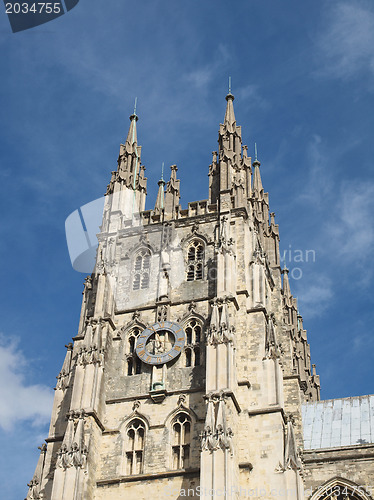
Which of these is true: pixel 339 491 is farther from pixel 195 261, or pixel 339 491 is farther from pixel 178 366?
pixel 195 261

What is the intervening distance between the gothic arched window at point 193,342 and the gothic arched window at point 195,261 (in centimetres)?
318

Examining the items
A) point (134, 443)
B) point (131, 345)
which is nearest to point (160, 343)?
point (131, 345)

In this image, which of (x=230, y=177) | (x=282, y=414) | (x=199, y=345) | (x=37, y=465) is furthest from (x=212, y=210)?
(x=37, y=465)

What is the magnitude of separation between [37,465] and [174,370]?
7696 millimetres

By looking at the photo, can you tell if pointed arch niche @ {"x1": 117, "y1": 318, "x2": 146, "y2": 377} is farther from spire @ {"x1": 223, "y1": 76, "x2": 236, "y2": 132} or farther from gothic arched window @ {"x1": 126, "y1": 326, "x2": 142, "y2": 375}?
spire @ {"x1": 223, "y1": 76, "x2": 236, "y2": 132}

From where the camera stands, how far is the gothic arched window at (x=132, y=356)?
39.4 metres

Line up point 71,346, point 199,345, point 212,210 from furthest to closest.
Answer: point 212,210 → point 71,346 → point 199,345

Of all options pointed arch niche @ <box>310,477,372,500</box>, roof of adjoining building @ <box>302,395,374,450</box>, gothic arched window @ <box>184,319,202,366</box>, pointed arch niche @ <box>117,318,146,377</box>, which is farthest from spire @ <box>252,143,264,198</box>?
pointed arch niche @ <box>310,477,372,500</box>

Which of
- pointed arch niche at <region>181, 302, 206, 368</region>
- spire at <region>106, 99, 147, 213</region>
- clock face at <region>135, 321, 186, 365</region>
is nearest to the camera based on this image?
pointed arch niche at <region>181, 302, 206, 368</region>

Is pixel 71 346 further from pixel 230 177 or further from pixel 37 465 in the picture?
pixel 230 177

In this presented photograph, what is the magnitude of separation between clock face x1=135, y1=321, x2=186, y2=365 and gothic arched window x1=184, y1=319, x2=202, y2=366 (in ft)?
1.21

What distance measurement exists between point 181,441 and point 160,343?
5392 mm

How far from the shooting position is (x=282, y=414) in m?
36.2

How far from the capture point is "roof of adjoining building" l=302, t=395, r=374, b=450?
40406mm
